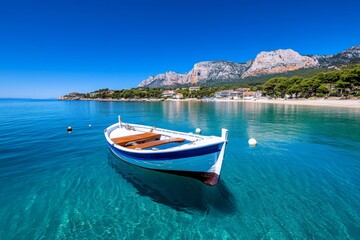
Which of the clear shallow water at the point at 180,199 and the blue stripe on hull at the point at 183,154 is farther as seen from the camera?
the blue stripe on hull at the point at 183,154

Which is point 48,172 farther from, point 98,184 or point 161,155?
point 161,155

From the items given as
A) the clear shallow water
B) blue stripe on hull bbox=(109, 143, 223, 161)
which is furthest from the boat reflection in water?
blue stripe on hull bbox=(109, 143, 223, 161)

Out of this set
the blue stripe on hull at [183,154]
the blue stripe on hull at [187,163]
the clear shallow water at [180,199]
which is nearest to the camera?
the clear shallow water at [180,199]

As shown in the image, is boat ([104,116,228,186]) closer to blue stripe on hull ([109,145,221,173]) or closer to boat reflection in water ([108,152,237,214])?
blue stripe on hull ([109,145,221,173])

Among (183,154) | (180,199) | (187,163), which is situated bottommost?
(180,199)

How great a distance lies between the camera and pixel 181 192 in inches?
344

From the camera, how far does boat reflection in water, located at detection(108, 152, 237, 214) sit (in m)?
7.68

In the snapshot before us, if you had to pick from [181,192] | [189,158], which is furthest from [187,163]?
[181,192]

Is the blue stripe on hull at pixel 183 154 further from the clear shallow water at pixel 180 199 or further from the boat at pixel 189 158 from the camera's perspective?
the clear shallow water at pixel 180 199

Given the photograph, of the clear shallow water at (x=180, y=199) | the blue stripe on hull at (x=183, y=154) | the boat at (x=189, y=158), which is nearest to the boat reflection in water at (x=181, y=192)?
the clear shallow water at (x=180, y=199)

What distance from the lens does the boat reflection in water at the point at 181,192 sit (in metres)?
7.68

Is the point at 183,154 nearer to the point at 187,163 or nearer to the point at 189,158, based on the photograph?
the point at 189,158

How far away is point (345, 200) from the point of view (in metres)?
7.93

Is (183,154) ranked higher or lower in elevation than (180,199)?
higher
